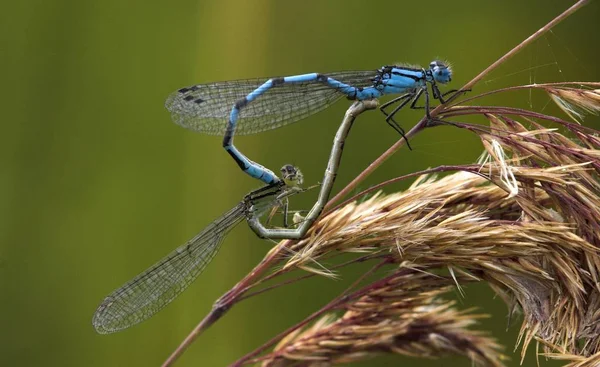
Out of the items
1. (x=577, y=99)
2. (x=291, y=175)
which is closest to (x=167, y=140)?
(x=291, y=175)

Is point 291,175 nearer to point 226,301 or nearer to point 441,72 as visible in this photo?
point 441,72

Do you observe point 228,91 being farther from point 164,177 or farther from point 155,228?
point 155,228

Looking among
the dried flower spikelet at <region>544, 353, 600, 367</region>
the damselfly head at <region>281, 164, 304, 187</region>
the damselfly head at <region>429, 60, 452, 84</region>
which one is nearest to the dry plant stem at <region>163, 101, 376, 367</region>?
the damselfly head at <region>281, 164, 304, 187</region>

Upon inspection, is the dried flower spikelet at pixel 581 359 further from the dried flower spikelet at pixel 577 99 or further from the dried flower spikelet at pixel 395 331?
the dried flower spikelet at pixel 577 99

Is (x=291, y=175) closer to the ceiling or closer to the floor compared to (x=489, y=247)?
closer to the ceiling

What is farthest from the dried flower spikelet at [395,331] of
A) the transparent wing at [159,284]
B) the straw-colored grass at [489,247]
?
the transparent wing at [159,284]

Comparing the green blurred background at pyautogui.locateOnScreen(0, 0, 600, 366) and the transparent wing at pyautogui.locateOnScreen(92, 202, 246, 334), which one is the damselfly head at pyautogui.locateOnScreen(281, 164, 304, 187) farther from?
the transparent wing at pyautogui.locateOnScreen(92, 202, 246, 334)
